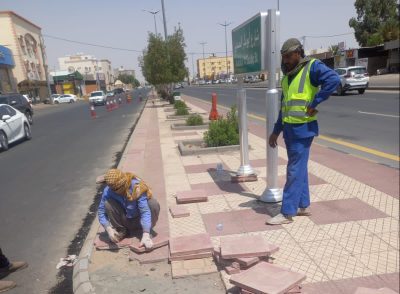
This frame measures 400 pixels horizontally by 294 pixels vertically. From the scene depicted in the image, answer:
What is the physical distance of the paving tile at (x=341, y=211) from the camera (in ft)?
12.4

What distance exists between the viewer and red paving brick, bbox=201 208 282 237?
3.80 m

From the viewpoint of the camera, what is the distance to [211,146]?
8172 millimetres

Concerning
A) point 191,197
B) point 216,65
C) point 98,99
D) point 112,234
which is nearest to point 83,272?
point 112,234

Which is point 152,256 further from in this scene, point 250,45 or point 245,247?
point 250,45

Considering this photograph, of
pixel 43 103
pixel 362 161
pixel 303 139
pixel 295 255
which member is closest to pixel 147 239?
pixel 295 255

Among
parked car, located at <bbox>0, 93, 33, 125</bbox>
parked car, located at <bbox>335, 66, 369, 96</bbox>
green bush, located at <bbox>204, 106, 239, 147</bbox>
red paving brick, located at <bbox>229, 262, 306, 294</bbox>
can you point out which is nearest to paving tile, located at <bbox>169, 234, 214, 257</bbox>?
red paving brick, located at <bbox>229, 262, 306, 294</bbox>

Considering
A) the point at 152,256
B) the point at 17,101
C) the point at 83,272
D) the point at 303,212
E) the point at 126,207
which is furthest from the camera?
the point at 17,101

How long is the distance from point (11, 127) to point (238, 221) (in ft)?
31.8

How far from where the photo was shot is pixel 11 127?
1136cm

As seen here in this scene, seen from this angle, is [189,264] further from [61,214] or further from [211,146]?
[211,146]

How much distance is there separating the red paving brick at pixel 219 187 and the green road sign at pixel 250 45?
1.60m

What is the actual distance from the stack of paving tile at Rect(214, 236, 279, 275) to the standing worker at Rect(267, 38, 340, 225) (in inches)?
26.4

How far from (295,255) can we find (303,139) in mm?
1020

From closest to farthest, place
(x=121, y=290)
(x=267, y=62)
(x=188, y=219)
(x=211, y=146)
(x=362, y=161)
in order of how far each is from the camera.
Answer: (x=121, y=290) → (x=267, y=62) → (x=188, y=219) → (x=362, y=161) → (x=211, y=146)
